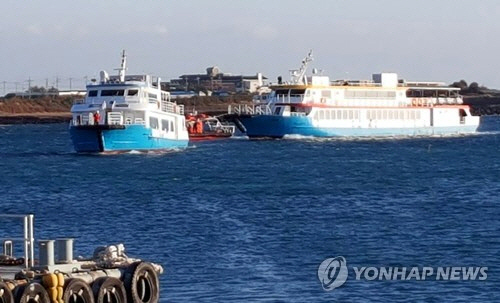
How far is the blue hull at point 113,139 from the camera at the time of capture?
266 ft

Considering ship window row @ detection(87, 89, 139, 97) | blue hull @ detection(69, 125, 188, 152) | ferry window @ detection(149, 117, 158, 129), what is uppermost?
ship window row @ detection(87, 89, 139, 97)

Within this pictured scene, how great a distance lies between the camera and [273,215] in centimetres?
4678

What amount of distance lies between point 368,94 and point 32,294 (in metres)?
94.4

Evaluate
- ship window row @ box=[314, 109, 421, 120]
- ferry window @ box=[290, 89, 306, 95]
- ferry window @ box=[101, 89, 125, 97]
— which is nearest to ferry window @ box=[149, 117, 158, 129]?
ferry window @ box=[101, 89, 125, 97]

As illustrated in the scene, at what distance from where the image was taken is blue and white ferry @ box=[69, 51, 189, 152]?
80.6m

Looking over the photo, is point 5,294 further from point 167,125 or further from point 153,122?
point 167,125

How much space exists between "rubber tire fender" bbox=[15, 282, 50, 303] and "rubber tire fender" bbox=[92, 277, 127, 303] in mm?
1261

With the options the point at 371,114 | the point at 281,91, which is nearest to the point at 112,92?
the point at 281,91

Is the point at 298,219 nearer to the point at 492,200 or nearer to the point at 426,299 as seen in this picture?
the point at 492,200

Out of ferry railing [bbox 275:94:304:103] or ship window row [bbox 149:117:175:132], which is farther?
ferry railing [bbox 275:94:304:103]

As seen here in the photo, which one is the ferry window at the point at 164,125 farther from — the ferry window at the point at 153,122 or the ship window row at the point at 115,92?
the ship window row at the point at 115,92

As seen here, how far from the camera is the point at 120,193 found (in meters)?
58.2

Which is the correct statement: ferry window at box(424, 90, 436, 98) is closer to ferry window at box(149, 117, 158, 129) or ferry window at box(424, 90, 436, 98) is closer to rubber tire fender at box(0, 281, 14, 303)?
ferry window at box(149, 117, 158, 129)

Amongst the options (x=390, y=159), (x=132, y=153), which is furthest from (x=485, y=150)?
(x=132, y=153)
